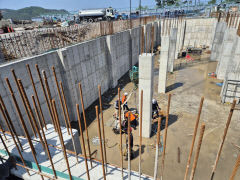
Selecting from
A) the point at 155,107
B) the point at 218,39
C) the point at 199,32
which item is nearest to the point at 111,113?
the point at 155,107

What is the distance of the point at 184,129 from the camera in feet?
24.3

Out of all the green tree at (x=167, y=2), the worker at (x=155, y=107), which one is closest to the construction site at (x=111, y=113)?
the worker at (x=155, y=107)

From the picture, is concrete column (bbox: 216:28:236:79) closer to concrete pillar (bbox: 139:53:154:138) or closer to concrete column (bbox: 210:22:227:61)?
concrete column (bbox: 210:22:227:61)

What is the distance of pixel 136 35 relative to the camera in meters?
16.4

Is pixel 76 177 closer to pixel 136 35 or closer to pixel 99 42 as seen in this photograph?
pixel 99 42

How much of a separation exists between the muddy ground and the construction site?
39 mm

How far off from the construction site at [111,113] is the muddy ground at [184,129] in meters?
0.04

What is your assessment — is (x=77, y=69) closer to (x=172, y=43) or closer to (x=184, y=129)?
(x=184, y=129)

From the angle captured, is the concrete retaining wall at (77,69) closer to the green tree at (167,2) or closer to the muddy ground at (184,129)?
the muddy ground at (184,129)

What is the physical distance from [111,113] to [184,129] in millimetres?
3922

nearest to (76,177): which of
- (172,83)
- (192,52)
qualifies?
(172,83)

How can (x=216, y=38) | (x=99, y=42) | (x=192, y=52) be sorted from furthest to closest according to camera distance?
(x=192, y=52) → (x=216, y=38) → (x=99, y=42)

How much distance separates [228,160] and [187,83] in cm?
727

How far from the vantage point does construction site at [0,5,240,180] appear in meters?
2.68
